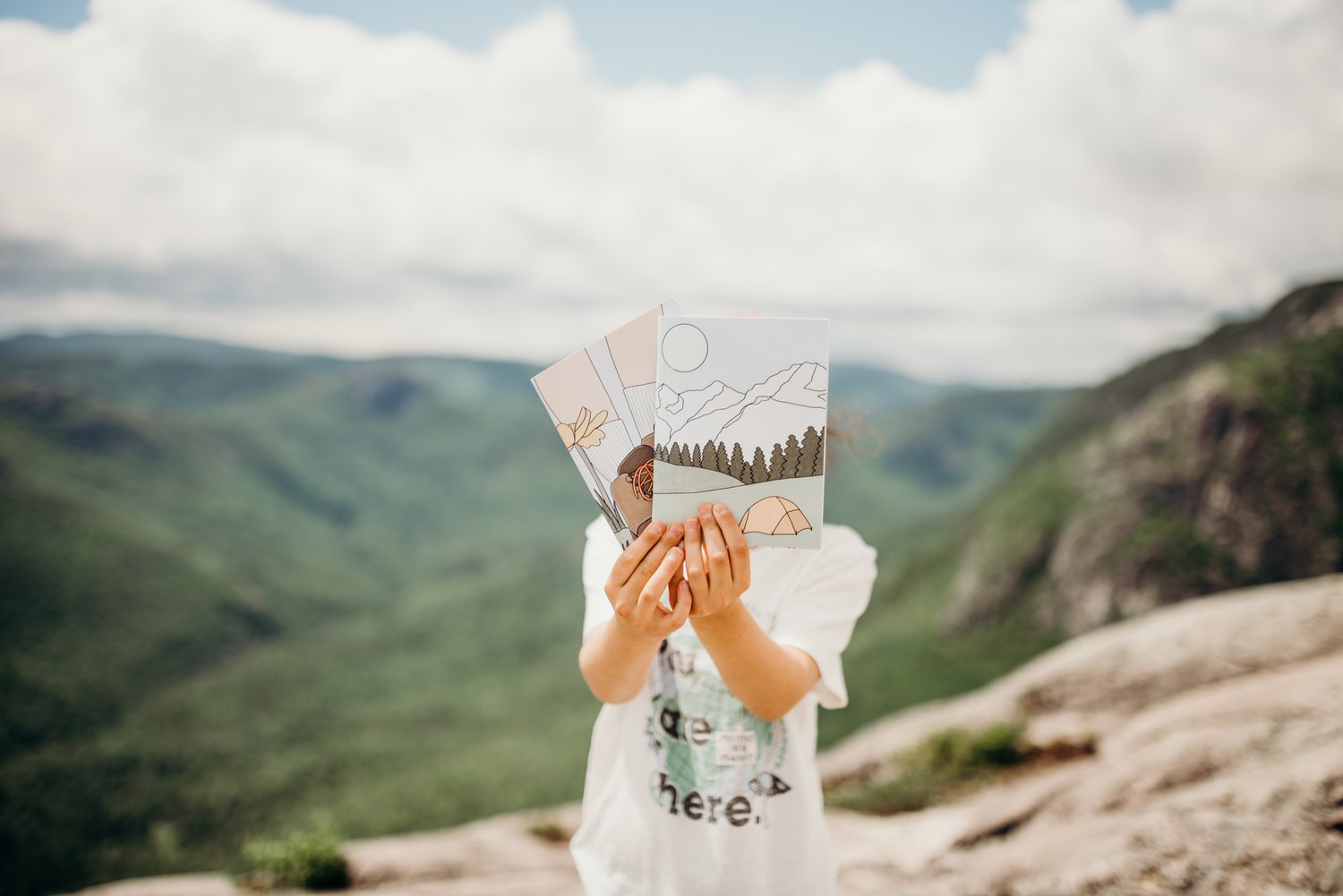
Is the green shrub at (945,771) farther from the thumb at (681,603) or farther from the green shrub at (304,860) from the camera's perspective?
the thumb at (681,603)

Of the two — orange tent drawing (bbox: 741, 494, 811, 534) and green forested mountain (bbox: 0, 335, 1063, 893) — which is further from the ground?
orange tent drawing (bbox: 741, 494, 811, 534)

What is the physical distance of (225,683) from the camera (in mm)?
55344

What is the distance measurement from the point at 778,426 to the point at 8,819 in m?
53.3

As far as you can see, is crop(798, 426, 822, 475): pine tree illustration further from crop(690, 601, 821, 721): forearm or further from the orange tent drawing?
crop(690, 601, 821, 721): forearm

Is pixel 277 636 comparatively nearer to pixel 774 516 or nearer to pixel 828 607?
pixel 828 607

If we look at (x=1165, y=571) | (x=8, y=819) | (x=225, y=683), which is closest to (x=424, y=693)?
(x=225, y=683)

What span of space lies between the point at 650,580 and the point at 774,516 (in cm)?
54

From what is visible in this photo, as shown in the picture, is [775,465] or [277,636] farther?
[277,636]

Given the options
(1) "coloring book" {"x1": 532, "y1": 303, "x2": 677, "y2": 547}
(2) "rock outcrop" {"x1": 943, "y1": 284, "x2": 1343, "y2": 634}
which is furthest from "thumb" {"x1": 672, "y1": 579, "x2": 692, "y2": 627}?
(2) "rock outcrop" {"x1": 943, "y1": 284, "x2": 1343, "y2": 634}

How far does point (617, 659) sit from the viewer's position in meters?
2.83

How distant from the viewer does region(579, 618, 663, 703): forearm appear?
109 inches

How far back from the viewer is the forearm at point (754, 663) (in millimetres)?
2676

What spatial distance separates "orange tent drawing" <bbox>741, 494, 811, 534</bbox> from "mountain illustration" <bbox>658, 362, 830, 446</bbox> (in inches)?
9.4

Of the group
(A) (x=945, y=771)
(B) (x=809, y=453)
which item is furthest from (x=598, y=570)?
(A) (x=945, y=771)
